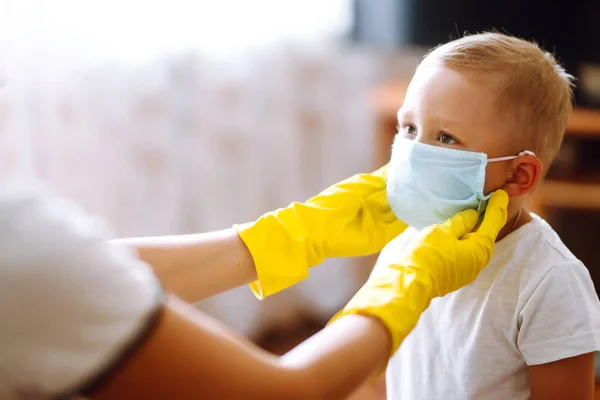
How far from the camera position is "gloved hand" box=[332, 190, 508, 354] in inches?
32.1

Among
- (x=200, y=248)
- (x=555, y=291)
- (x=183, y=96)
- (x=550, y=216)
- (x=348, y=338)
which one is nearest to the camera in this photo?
(x=348, y=338)

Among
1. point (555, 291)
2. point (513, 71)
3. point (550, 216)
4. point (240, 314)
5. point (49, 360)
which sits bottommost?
point (240, 314)

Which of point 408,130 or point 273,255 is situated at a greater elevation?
point 408,130

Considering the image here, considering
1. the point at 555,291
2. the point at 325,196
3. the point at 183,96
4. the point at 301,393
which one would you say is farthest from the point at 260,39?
the point at 301,393

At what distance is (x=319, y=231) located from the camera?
44.9 inches

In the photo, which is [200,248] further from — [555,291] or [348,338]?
[555,291]

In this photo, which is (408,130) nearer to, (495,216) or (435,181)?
(435,181)

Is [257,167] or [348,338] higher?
[348,338]

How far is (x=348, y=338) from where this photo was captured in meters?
0.77

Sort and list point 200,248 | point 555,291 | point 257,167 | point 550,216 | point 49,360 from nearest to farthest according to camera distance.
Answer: point 49,360
point 555,291
point 200,248
point 257,167
point 550,216

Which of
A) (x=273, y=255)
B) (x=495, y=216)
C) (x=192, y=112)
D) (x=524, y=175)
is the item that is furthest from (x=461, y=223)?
(x=192, y=112)

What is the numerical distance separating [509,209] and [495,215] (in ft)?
0.34

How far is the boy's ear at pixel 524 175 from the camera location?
1.06m

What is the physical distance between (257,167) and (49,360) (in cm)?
181
